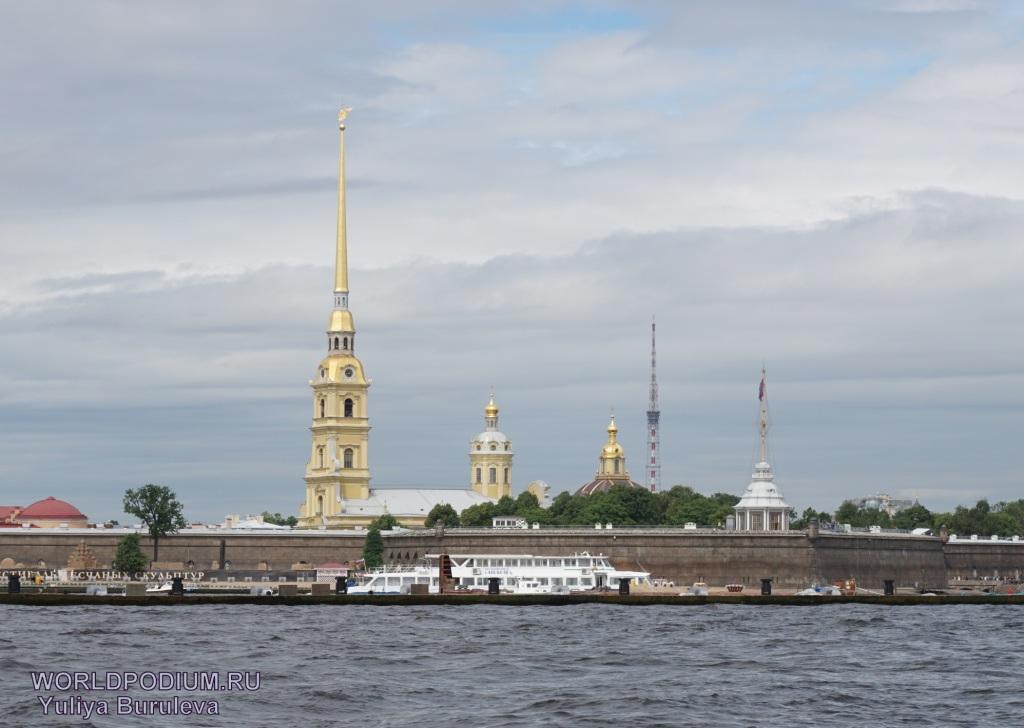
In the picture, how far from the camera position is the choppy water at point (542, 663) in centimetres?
4984

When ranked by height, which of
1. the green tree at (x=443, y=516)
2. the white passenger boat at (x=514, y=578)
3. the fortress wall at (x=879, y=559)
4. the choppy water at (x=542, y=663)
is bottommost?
the choppy water at (x=542, y=663)

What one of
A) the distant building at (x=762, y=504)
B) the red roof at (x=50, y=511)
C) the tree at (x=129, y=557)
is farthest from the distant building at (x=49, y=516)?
Answer: the distant building at (x=762, y=504)

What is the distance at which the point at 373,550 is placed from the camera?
152 meters

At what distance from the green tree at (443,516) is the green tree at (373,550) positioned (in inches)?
788

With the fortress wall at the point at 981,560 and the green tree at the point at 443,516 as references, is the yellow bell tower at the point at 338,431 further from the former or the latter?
the fortress wall at the point at 981,560

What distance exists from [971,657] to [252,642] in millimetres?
23867

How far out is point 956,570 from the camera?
15588cm

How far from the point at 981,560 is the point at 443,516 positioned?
46056 mm

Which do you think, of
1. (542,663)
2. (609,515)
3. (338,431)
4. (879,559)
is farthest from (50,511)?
(542,663)

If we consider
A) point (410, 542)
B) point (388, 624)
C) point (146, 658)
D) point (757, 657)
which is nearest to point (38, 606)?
point (388, 624)

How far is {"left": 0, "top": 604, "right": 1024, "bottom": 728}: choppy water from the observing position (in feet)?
164

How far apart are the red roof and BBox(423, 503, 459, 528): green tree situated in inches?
1192

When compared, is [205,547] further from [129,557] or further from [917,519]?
[917,519]

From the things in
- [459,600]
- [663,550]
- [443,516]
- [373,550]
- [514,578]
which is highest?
[443,516]
